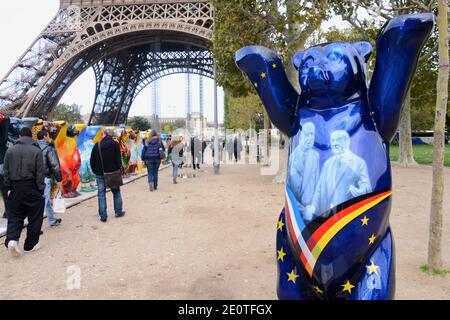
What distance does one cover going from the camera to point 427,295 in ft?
11.1

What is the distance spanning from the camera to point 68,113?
180 feet

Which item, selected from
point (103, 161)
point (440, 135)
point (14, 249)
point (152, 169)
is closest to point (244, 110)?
point (152, 169)

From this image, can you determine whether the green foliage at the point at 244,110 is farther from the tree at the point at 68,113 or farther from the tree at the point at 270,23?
the tree at the point at 68,113

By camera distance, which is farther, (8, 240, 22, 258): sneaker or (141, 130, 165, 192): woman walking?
(141, 130, 165, 192): woman walking

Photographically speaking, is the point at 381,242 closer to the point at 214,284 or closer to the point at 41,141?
the point at 214,284

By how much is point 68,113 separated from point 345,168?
190ft

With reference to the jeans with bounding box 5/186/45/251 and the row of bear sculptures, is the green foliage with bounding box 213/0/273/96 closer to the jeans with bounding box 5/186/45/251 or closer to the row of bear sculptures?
the row of bear sculptures

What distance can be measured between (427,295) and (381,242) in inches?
69.9

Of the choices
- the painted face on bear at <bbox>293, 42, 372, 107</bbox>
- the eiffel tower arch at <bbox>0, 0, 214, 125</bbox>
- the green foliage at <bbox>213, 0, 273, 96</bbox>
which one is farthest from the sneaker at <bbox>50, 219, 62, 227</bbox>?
the eiffel tower arch at <bbox>0, 0, 214, 125</bbox>

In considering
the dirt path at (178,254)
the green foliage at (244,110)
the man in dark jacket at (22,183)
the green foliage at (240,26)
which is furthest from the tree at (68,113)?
the man in dark jacket at (22,183)

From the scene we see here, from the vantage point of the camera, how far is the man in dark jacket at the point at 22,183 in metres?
4.62

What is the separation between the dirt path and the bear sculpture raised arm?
1577 millimetres

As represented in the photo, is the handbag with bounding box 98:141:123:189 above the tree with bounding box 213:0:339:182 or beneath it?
beneath

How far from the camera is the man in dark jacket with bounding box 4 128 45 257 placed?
15.2ft
